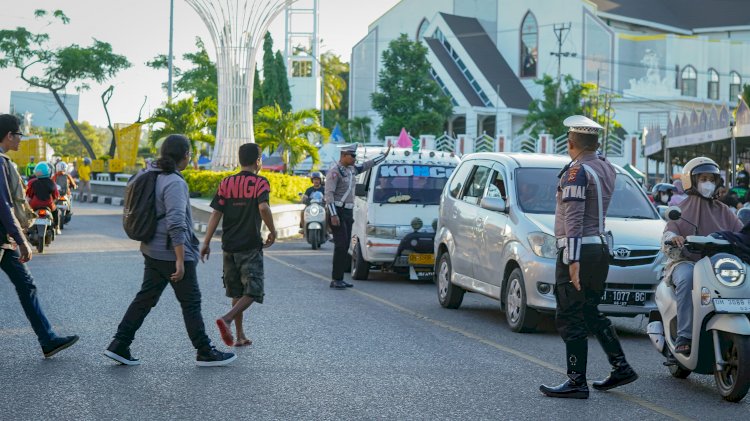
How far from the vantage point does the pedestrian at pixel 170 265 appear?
27.9 feet

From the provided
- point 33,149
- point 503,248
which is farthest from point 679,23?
point 503,248

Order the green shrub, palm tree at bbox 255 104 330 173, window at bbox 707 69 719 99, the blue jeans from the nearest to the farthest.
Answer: the blue jeans
the green shrub
palm tree at bbox 255 104 330 173
window at bbox 707 69 719 99

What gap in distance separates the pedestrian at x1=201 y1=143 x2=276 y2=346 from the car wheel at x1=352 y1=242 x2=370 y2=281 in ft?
23.9

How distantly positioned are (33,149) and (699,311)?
174ft

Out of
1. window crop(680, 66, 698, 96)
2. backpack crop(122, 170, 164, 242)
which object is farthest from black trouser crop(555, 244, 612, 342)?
window crop(680, 66, 698, 96)

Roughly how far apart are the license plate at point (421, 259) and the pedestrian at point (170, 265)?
26.1 ft

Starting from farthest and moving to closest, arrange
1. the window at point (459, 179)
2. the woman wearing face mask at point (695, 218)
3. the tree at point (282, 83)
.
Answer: the tree at point (282, 83) < the window at point (459, 179) < the woman wearing face mask at point (695, 218)

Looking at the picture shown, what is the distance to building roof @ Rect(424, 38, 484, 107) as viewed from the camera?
7394 cm

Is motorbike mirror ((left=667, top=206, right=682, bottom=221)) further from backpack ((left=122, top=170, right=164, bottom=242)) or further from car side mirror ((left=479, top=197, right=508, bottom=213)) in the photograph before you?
backpack ((left=122, top=170, right=164, bottom=242))

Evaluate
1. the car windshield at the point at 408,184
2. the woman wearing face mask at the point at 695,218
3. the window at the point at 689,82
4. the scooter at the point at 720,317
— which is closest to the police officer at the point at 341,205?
the car windshield at the point at 408,184

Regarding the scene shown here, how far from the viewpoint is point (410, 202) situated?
17312mm

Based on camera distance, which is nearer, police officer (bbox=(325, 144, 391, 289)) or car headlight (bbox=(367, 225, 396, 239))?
police officer (bbox=(325, 144, 391, 289))

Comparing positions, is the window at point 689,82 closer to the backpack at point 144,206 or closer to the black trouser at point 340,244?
the black trouser at point 340,244

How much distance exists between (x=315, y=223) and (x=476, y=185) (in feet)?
36.4
